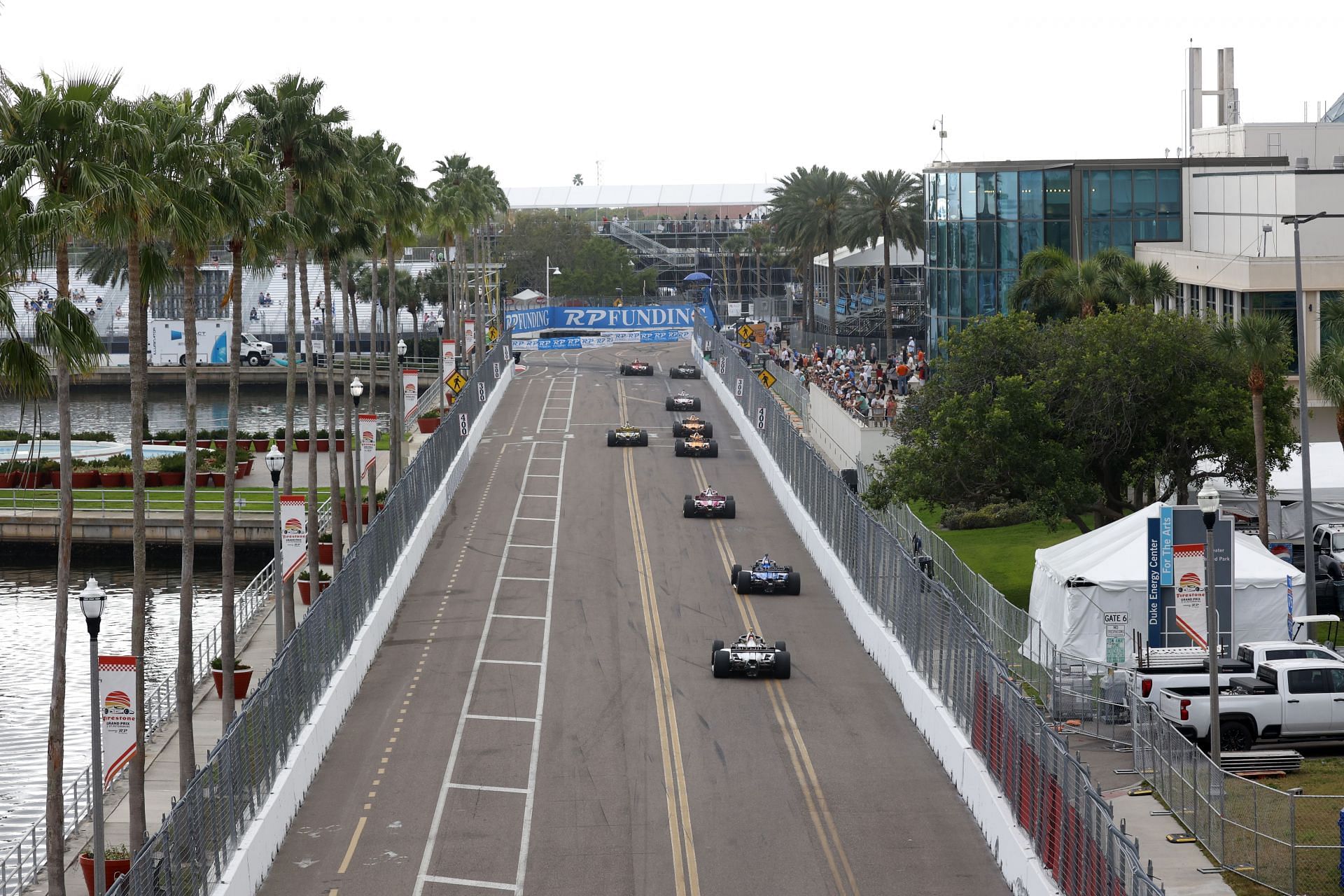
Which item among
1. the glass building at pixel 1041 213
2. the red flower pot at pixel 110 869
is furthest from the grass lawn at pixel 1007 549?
the red flower pot at pixel 110 869

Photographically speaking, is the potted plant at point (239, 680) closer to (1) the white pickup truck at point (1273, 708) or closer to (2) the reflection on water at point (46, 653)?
(2) the reflection on water at point (46, 653)

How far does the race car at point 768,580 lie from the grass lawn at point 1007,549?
4714 mm

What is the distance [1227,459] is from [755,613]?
1332 cm

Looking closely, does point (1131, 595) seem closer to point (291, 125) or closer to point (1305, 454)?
point (1305, 454)

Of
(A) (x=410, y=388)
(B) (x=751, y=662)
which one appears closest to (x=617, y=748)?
(B) (x=751, y=662)

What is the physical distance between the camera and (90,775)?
34594 millimetres

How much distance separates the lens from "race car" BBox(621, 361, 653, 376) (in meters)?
91.8

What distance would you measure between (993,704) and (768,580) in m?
17.0

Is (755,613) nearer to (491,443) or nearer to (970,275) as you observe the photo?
(491,443)

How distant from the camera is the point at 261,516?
205 ft

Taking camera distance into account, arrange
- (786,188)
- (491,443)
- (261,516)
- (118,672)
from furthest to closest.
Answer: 1. (786,188)
2. (491,443)
3. (261,516)
4. (118,672)

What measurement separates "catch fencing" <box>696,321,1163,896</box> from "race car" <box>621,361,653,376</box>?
4523cm

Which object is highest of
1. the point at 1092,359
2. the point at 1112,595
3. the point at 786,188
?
the point at 786,188

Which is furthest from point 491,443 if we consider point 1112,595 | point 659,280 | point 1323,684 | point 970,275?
point 659,280
